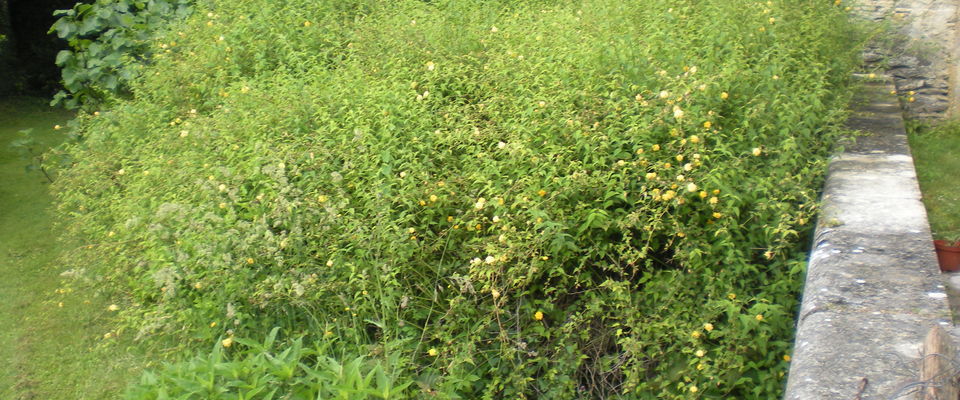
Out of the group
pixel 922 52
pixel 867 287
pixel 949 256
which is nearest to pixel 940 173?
pixel 922 52

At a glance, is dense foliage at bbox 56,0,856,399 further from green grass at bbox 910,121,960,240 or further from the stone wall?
the stone wall

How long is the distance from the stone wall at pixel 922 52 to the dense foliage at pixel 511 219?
153 cm

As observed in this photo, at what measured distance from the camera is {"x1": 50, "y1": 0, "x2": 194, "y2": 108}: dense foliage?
591 centimetres

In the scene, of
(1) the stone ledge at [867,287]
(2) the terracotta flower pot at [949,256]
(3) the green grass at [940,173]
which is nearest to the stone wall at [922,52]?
(3) the green grass at [940,173]

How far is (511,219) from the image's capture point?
317 centimetres

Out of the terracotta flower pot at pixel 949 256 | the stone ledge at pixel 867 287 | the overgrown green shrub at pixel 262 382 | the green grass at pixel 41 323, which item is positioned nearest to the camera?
the stone ledge at pixel 867 287

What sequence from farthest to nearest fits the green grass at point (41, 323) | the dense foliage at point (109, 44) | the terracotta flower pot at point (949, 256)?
the dense foliage at point (109, 44), the green grass at point (41, 323), the terracotta flower pot at point (949, 256)

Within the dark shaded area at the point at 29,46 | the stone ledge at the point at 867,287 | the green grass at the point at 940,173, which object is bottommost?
the dark shaded area at the point at 29,46

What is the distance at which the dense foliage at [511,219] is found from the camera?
2996 millimetres

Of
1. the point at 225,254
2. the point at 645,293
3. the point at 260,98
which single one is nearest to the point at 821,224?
the point at 645,293

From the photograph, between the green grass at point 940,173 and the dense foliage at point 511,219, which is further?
the green grass at point 940,173

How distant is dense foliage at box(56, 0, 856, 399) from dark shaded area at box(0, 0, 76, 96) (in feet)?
18.6

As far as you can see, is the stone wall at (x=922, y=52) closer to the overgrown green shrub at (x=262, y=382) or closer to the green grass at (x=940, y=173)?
the green grass at (x=940, y=173)

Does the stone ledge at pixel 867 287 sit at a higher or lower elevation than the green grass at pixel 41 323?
higher
